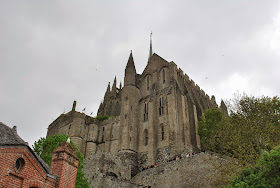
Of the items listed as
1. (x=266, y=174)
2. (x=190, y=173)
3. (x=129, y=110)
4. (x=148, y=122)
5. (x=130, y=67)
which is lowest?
(x=266, y=174)

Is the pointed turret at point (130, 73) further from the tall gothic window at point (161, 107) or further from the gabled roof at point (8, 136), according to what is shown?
the gabled roof at point (8, 136)

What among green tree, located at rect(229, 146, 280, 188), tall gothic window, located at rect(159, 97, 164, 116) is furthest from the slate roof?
tall gothic window, located at rect(159, 97, 164, 116)

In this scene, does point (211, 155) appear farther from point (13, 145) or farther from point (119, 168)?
point (13, 145)

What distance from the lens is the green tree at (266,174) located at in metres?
16.8

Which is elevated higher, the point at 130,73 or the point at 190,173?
the point at 130,73

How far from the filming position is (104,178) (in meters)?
31.2

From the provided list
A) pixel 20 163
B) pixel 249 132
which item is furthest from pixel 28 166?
pixel 249 132

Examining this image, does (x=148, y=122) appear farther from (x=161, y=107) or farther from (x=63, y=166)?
(x=63, y=166)

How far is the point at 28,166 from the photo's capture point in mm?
9859

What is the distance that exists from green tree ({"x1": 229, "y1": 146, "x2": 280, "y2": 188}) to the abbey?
21054 millimetres

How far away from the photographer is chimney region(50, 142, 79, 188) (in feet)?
35.0

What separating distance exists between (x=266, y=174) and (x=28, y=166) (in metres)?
14.9

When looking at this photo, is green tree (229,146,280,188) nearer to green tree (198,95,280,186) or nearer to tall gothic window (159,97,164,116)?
green tree (198,95,280,186)

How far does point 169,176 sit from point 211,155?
17.1 feet
